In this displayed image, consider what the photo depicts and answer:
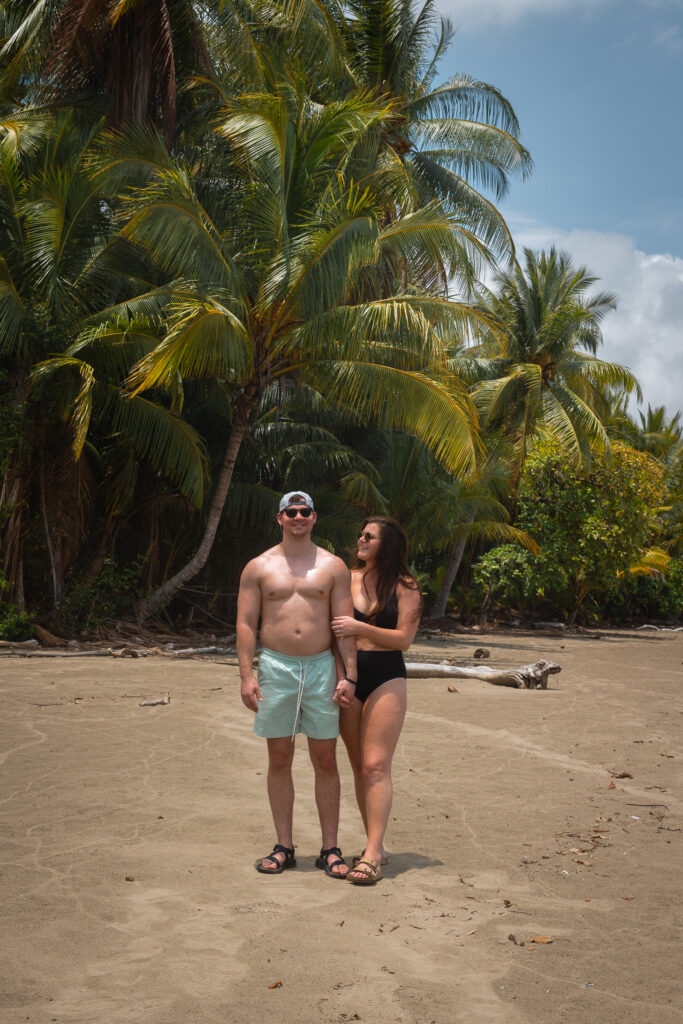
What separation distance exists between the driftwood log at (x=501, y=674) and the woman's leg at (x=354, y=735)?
645 cm

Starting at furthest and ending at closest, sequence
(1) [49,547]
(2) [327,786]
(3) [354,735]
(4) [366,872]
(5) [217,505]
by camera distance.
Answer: (5) [217,505], (1) [49,547], (3) [354,735], (2) [327,786], (4) [366,872]

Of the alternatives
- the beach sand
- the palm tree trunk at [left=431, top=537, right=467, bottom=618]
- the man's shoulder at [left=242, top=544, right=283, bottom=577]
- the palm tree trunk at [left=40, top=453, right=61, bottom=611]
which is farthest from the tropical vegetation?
the man's shoulder at [left=242, top=544, right=283, bottom=577]

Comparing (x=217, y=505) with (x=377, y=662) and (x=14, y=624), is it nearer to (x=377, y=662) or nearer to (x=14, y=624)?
(x=14, y=624)

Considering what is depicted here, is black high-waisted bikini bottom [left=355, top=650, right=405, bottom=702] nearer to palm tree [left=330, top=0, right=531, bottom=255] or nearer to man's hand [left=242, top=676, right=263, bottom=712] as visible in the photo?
man's hand [left=242, top=676, right=263, bottom=712]

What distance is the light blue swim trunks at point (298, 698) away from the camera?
430 cm

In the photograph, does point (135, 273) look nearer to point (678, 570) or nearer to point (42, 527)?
point (42, 527)

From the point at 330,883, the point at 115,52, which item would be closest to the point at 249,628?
the point at 330,883

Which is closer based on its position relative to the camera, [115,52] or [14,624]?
[14,624]

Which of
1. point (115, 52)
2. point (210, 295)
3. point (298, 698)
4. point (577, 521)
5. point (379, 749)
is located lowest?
point (379, 749)

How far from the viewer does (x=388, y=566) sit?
447cm

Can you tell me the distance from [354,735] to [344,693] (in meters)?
0.32

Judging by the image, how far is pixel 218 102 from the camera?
17.4 meters

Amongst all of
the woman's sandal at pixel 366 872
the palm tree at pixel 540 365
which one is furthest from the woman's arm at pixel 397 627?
the palm tree at pixel 540 365

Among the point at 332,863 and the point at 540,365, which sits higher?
the point at 540,365
